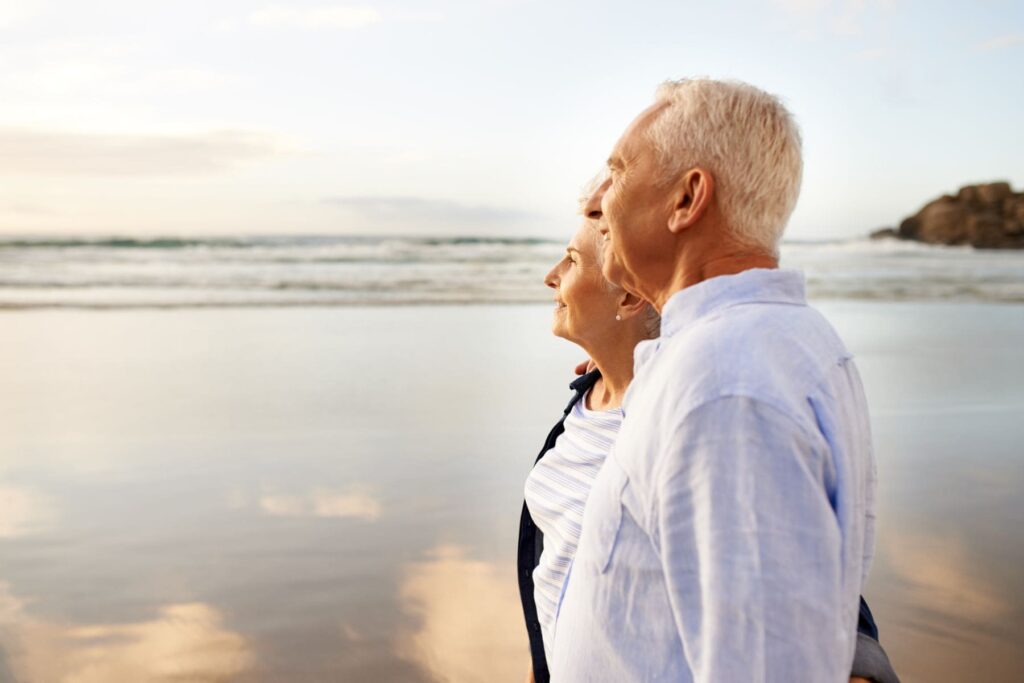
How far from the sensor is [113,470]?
5035 mm

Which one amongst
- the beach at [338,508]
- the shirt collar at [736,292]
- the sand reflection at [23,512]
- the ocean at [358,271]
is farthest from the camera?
the ocean at [358,271]

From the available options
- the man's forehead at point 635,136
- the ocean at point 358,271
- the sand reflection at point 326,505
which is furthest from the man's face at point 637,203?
the ocean at point 358,271

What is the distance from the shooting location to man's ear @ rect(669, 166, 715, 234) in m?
1.13

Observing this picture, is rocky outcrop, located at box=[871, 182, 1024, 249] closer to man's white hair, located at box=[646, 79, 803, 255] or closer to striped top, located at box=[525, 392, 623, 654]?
striped top, located at box=[525, 392, 623, 654]

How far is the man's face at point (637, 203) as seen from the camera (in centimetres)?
118

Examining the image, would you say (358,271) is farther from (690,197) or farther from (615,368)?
(690,197)

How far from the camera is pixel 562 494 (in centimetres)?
189

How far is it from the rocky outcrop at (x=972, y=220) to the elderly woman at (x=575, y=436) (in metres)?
22.6

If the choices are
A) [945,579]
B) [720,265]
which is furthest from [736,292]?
[945,579]

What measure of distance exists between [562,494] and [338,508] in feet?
9.18

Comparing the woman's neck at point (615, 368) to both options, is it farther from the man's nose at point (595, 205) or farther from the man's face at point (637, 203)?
the man's face at point (637, 203)

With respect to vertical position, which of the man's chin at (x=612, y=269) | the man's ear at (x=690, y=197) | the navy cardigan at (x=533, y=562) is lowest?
the navy cardigan at (x=533, y=562)

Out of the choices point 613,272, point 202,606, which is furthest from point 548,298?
point 613,272

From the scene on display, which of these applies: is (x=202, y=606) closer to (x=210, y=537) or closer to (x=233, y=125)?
(x=210, y=537)
